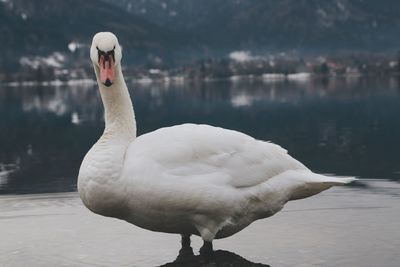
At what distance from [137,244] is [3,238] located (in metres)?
2.32

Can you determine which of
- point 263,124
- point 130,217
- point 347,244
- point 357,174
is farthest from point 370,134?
point 130,217

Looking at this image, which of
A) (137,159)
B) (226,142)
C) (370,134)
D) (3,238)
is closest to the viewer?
(137,159)

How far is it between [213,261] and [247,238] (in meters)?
1.44

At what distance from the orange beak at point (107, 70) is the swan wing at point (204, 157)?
957 millimetres

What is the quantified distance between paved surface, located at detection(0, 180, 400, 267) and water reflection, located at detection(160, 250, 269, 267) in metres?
0.03

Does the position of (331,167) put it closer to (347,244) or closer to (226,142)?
(347,244)

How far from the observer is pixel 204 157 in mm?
10336

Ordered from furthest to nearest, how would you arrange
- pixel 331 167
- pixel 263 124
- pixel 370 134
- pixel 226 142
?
pixel 263 124 < pixel 370 134 < pixel 331 167 < pixel 226 142

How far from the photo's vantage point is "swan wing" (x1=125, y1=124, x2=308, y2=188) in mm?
9977

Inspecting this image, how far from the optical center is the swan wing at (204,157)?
9.98 m

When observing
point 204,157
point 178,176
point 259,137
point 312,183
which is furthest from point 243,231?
point 259,137

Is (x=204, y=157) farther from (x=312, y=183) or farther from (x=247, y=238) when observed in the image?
(x=247, y=238)

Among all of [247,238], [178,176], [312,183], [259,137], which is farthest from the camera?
[259,137]

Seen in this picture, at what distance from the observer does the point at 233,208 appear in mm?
10234
